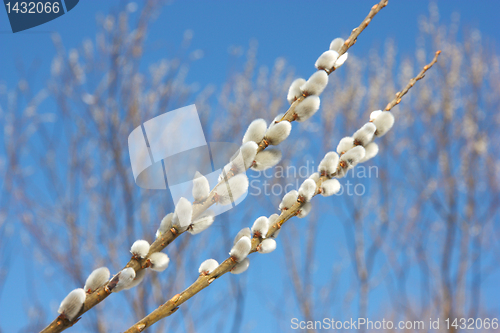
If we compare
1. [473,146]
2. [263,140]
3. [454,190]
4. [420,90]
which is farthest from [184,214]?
[420,90]

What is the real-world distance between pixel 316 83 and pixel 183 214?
1.41 feet

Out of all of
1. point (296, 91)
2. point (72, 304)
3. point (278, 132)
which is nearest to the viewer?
point (72, 304)

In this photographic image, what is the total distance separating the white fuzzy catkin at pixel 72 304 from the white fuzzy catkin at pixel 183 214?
0.71ft

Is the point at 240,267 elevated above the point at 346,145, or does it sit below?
below

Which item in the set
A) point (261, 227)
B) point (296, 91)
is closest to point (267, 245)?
point (261, 227)

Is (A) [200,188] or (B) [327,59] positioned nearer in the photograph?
(A) [200,188]

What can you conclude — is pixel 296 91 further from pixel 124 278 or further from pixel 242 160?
pixel 124 278

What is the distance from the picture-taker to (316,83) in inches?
32.2

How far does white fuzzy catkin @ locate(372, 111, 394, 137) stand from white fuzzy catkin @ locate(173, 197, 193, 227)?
1.79 ft

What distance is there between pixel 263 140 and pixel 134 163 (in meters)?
0.40

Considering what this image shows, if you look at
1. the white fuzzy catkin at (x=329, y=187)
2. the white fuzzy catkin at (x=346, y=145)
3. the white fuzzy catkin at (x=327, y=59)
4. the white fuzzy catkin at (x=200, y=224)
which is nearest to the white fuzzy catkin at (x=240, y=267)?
the white fuzzy catkin at (x=200, y=224)

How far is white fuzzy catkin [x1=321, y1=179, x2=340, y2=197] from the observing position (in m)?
0.83

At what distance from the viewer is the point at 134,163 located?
3.12 feet

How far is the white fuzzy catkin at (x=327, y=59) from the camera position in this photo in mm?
854
